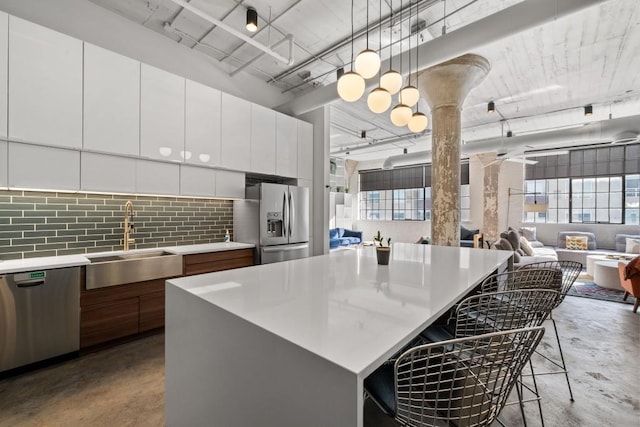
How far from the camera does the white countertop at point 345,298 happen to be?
0.84 metres

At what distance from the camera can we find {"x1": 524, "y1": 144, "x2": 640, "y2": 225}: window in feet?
23.7

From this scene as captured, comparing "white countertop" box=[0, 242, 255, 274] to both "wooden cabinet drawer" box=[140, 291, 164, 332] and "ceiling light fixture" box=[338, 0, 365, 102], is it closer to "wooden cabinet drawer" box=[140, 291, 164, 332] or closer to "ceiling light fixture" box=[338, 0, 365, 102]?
"wooden cabinet drawer" box=[140, 291, 164, 332]

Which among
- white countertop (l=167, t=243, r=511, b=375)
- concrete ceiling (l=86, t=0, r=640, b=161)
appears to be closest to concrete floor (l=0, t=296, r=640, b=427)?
white countertop (l=167, t=243, r=511, b=375)

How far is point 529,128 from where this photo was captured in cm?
678

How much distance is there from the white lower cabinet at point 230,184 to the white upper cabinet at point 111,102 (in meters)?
0.96

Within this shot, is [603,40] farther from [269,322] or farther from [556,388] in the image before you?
[269,322]

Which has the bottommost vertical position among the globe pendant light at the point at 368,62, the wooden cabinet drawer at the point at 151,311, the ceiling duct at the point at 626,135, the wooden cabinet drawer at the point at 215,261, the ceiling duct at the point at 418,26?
the wooden cabinet drawer at the point at 151,311

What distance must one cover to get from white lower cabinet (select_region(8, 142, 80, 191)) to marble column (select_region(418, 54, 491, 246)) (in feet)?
13.9

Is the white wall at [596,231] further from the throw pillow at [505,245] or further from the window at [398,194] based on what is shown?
the throw pillow at [505,245]

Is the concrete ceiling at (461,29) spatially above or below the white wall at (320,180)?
above

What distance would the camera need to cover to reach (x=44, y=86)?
7.71 ft

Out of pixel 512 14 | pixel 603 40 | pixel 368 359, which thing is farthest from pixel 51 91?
pixel 603 40

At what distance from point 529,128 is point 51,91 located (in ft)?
28.1

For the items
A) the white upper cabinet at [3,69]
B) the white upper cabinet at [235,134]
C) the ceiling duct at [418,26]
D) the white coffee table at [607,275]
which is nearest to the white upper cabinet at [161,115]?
the white upper cabinet at [235,134]
